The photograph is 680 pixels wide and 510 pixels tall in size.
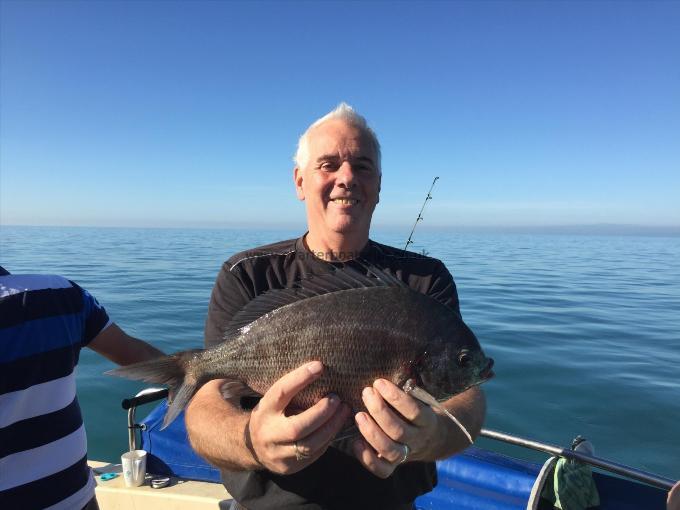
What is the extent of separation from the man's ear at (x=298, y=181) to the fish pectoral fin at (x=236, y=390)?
1.32m

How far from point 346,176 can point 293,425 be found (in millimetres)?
1524

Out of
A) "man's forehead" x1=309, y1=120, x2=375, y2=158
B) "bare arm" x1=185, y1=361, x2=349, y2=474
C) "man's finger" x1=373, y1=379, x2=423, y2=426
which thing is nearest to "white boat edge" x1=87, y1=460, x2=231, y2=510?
"bare arm" x1=185, y1=361, x2=349, y2=474

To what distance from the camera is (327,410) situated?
1.88 meters

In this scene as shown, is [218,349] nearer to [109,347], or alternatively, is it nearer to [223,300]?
[223,300]

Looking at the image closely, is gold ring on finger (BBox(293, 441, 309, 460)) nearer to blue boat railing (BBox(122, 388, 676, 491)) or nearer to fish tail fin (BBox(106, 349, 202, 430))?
fish tail fin (BBox(106, 349, 202, 430))

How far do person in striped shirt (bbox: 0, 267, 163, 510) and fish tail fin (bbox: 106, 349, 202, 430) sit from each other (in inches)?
25.5

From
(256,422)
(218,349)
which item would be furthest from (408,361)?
(218,349)

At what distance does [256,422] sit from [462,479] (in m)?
2.58

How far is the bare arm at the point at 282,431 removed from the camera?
185 cm

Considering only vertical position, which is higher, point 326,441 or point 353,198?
point 353,198

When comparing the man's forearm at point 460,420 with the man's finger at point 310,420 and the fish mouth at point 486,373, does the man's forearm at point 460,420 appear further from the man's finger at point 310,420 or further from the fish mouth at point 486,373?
the man's finger at point 310,420

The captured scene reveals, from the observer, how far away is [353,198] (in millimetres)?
2738

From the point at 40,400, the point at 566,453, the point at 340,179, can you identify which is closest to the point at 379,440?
the point at 340,179

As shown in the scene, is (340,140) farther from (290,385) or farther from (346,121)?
(290,385)
